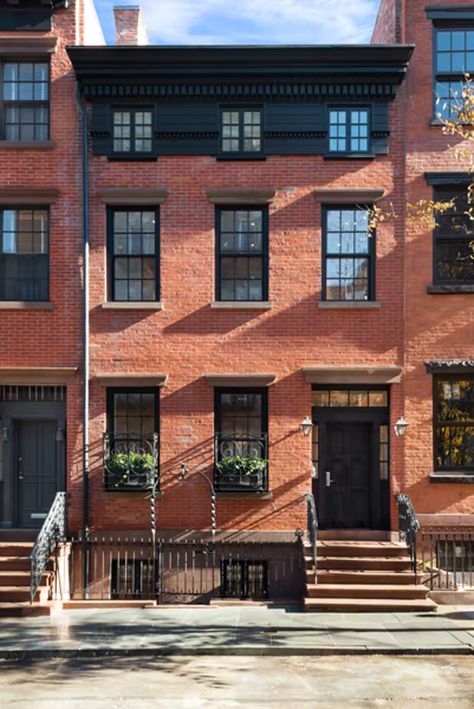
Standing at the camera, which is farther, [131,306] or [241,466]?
[131,306]

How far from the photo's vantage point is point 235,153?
54.1 ft

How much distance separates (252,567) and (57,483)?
14.0 feet

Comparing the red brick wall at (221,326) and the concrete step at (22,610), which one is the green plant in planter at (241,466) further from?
the concrete step at (22,610)

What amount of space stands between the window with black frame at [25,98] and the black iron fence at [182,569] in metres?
8.19

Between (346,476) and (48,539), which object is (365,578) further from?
(48,539)

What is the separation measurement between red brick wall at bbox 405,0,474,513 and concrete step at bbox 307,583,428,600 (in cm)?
207

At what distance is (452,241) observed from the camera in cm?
1639

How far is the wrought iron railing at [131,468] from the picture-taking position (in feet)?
52.2

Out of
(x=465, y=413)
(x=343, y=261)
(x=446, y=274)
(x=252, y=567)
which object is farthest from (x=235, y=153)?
(x=252, y=567)

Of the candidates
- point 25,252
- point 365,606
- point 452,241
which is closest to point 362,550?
point 365,606

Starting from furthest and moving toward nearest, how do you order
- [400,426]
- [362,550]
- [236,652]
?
[400,426] → [362,550] → [236,652]

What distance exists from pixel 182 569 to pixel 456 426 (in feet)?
19.9

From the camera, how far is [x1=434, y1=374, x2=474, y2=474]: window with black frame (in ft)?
53.5

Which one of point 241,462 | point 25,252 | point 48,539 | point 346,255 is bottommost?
point 48,539
